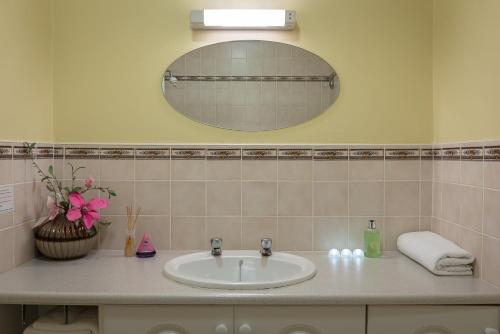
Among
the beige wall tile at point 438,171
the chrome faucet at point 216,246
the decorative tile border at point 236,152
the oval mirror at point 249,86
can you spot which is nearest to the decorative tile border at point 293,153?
the decorative tile border at point 236,152

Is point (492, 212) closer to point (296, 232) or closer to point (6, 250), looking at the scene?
point (296, 232)

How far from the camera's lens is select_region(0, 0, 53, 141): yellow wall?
154 centimetres

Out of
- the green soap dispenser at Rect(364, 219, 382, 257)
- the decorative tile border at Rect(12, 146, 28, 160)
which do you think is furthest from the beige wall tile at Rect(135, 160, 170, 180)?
the green soap dispenser at Rect(364, 219, 382, 257)

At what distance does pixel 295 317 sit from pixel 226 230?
0.63m

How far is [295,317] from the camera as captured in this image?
1362 millimetres

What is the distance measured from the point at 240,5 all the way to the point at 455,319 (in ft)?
5.18

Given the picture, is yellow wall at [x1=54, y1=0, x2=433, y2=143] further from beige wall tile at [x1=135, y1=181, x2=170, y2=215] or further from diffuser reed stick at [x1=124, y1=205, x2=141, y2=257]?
diffuser reed stick at [x1=124, y1=205, x2=141, y2=257]

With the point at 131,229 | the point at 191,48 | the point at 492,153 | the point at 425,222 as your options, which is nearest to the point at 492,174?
the point at 492,153

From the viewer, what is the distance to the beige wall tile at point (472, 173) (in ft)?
4.91

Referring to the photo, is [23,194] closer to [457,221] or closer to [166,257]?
[166,257]

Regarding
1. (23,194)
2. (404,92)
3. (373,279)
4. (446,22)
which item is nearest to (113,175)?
(23,194)

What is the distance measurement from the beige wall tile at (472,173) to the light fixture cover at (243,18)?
968 mm

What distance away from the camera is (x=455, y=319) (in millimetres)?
1369

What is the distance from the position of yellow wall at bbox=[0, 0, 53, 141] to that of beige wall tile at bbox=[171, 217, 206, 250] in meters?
0.73
